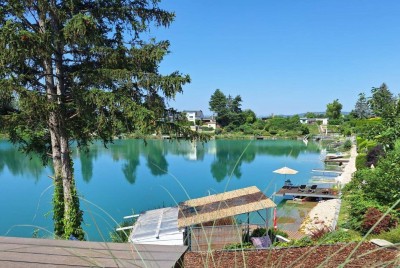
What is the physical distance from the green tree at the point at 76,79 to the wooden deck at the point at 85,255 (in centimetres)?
448

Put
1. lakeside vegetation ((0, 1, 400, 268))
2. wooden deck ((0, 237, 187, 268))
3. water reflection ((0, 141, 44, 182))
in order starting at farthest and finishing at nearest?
water reflection ((0, 141, 44, 182)) → lakeside vegetation ((0, 1, 400, 268)) → wooden deck ((0, 237, 187, 268))

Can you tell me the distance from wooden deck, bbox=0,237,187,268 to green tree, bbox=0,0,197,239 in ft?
14.7

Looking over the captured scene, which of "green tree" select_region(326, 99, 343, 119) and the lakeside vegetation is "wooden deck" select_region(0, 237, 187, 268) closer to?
the lakeside vegetation

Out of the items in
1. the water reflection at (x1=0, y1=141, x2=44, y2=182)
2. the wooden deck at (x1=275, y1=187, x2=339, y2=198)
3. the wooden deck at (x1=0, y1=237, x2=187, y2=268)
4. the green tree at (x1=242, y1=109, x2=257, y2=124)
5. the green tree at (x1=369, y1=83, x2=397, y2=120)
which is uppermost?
the green tree at (x1=242, y1=109, x2=257, y2=124)

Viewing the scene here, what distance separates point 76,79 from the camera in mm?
7145

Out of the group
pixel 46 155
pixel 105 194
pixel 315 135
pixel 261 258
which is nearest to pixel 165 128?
pixel 46 155

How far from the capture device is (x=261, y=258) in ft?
14.1

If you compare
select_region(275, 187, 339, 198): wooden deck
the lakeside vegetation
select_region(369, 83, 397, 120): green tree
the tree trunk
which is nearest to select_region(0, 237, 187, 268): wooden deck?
the lakeside vegetation

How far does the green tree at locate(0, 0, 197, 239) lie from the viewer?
20.2 feet

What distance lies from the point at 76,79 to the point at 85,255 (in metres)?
6.15

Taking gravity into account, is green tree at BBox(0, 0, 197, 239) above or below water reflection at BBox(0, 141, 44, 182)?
above

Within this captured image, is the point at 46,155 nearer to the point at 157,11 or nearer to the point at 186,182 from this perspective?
the point at 157,11

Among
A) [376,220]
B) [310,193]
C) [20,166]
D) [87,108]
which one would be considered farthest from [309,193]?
[20,166]

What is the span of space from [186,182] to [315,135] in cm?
4378
